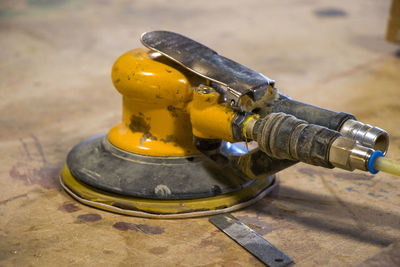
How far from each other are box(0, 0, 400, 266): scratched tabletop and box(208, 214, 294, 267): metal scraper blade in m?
0.02

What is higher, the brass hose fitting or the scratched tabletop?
the brass hose fitting

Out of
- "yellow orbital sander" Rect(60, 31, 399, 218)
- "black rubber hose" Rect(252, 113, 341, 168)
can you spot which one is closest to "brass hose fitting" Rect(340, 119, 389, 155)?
"yellow orbital sander" Rect(60, 31, 399, 218)

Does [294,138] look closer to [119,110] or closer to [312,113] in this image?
[312,113]

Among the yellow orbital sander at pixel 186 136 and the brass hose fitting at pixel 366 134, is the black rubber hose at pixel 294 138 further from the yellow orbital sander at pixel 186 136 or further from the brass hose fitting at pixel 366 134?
the brass hose fitting at pixel 366 134

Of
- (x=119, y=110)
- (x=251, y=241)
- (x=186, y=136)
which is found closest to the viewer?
(x=251, y=241)

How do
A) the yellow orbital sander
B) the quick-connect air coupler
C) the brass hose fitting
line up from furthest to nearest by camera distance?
the yellow orbital sander
the brass hose fitting
the quick-connect air coupler

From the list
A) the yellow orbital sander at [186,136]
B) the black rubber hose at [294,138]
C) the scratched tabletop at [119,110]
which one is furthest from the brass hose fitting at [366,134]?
the scratched tabletop at [119,110]

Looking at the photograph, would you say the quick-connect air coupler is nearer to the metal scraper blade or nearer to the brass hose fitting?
the brass hose fitting

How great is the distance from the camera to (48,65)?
9.36 ft

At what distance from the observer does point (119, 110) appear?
2363mm

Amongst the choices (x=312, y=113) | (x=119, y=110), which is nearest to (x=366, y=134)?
(x=312, y=113)

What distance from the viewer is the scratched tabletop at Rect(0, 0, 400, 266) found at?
135 centimetres

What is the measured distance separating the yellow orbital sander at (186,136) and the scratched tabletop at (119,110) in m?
0.06

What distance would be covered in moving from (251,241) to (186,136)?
15.5 inches
